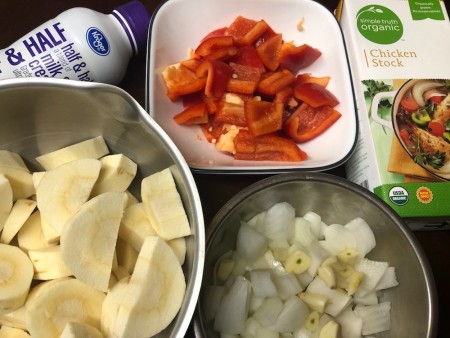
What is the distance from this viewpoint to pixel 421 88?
1.12m

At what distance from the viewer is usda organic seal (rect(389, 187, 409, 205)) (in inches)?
39.6

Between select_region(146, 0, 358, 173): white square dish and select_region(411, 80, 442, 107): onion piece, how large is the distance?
139 mm

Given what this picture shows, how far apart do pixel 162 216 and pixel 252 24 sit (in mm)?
626

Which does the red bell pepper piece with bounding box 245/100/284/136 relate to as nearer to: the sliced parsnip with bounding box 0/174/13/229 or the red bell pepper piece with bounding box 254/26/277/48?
the red bell pepper piece with bounding box 254/26/277/48

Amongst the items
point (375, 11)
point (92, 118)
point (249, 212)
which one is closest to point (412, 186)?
point (249, 212)

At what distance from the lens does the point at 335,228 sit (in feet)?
3.31

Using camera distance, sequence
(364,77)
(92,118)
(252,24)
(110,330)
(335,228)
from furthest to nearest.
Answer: (252,24) → (364,77) → (335,228) → (92,118) → (110,330)

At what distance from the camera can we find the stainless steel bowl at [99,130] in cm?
77

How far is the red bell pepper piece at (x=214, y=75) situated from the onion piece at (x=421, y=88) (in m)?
0.42

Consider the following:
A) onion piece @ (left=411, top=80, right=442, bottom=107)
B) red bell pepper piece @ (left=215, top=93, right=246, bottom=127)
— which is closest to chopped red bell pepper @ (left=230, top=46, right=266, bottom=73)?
red bell pepper piece @ (left=215, top=93, right=246, bottom=127)

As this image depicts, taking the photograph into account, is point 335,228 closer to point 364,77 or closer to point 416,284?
point 416,284

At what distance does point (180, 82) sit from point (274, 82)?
22cm

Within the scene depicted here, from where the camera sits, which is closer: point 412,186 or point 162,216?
point 162,216

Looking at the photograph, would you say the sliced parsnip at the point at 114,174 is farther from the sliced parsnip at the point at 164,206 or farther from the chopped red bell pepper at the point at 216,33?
the chopped red bell pepper at the point at 216,33
